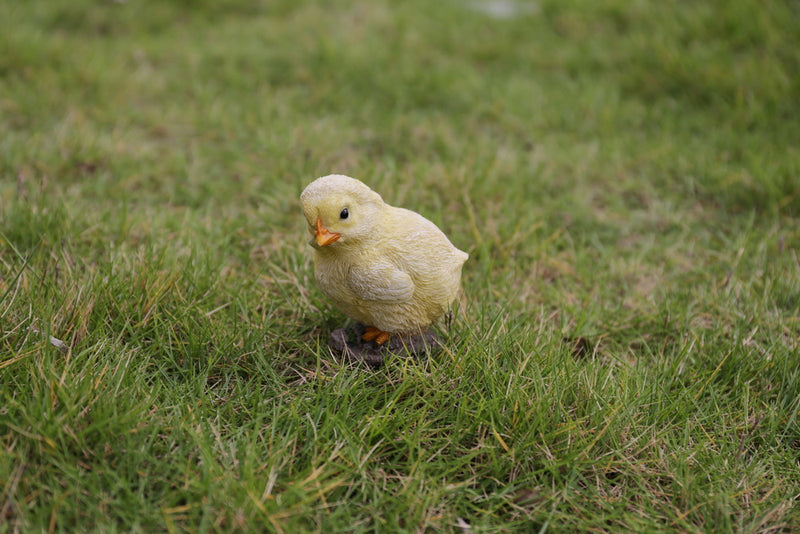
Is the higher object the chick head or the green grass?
the chick head

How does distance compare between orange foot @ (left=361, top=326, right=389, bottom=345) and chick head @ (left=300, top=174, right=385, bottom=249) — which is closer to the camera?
chick head @ (left=300, top=174, right=385, bottom=249)

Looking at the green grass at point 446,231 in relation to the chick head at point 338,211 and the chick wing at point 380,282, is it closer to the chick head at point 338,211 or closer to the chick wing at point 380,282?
the chick wing at point 380,282

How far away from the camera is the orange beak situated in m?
2.12

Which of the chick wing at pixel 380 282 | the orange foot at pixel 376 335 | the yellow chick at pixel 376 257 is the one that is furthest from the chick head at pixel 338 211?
the orange foot at pixel 376 335

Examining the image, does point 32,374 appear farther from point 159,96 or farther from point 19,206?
point 159,96

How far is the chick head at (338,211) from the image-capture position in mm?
2125

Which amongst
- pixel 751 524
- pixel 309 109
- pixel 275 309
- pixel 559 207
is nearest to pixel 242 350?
pixel 275 309

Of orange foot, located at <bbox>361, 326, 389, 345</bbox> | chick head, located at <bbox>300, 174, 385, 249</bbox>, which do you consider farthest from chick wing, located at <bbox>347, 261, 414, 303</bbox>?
orange foot, located at <bbox>361, 326, 389, 345</bbox>

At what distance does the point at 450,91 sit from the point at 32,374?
142 inches

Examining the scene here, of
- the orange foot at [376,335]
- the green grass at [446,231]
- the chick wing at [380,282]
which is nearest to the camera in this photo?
the green grass at [446,231]

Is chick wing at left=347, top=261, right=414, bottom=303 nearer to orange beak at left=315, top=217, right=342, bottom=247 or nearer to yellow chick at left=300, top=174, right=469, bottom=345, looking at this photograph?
yellow chick at left=300, top=174, right=469, bottom=345

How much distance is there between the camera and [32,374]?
211 cm

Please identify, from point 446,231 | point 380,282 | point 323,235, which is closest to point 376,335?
point 380,282

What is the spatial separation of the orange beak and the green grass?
535 mm
